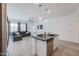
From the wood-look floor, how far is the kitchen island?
A: 90 mm

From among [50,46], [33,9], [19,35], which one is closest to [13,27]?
[19,35]

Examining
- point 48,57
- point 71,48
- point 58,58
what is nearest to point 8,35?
point 48,57

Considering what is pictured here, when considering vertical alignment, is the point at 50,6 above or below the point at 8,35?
above

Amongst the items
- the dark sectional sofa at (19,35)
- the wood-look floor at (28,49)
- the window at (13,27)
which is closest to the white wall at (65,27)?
the wood-look floor at (28,49)

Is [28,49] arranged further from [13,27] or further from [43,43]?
[13,27]

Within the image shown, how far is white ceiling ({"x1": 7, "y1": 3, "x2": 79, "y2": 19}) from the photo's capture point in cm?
153

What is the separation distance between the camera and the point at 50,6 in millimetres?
1554

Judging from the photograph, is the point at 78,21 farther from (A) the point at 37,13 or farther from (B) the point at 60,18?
(A) the point at 37,13

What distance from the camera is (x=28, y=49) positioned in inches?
63.0

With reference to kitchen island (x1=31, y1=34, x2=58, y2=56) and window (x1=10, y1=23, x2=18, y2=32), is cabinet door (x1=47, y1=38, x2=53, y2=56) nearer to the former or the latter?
kitchen island (x1=31, y1=34, x2=58, y2=56)

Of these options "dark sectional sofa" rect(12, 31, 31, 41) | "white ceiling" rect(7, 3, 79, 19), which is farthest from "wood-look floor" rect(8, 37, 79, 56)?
"white ceiling" rect(7, 3, 79, 19)

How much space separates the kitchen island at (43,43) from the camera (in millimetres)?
1623

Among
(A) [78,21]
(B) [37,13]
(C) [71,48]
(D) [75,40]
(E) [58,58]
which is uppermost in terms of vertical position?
(B) [37,13]

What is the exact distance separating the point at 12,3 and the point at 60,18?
856 millimetres
